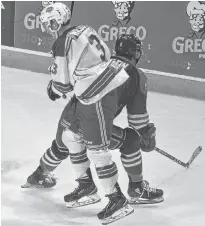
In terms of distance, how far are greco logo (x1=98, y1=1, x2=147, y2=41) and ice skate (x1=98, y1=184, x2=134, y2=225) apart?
2654mm

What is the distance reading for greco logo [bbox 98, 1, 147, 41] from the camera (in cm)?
497

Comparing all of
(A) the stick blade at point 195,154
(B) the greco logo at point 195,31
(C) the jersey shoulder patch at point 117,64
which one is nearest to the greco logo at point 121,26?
(B) the greco logo at point 195,31

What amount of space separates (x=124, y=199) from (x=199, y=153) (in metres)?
1.10

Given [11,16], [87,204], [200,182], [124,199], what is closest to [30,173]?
[87,204]

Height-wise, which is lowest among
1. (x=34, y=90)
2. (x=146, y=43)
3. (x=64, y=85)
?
(x=34, y=90)

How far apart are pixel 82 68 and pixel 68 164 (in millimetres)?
971

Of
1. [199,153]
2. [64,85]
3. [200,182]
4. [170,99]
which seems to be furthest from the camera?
[170,99]

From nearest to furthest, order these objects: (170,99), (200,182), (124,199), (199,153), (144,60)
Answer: (124,199)
(200,182)
(199,153)
(170,99)
(144,60)

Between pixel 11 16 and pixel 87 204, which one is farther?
pixel 11 16

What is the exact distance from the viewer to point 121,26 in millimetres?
5008

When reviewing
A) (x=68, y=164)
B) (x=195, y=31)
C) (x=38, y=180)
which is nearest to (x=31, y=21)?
(x=195, y=31)

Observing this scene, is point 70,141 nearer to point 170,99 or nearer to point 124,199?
point 124,199

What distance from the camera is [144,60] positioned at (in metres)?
4.99

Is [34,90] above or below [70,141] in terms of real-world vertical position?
below
